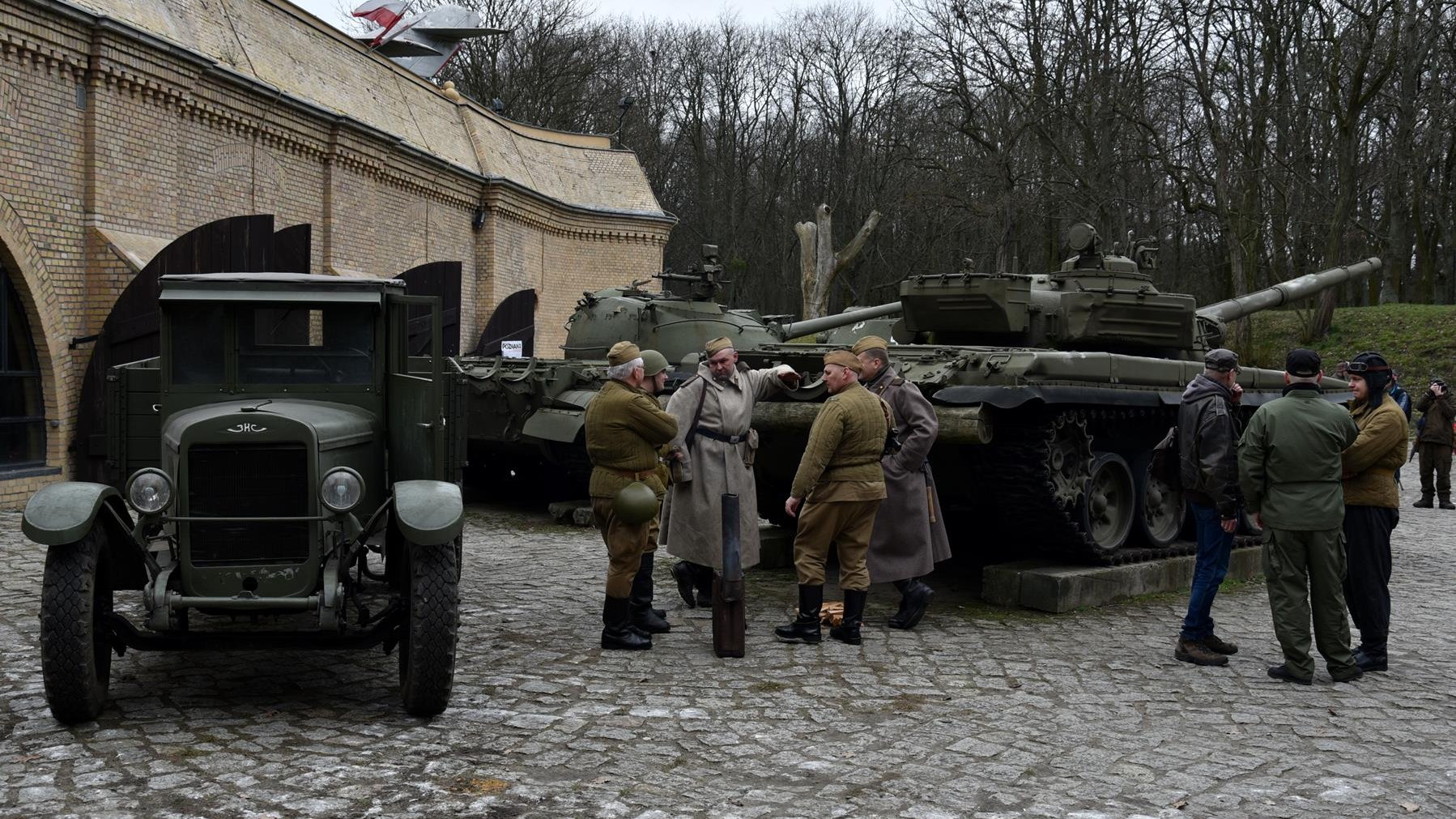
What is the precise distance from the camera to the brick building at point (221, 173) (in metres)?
12.8

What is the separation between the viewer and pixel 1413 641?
758 centimetres

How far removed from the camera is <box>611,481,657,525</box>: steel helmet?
671 cm

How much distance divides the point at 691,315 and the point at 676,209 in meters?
34.5

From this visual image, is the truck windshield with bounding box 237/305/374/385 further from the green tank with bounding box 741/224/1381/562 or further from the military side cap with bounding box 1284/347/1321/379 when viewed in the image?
the military side cap with bounding box 1284/347/1321/379

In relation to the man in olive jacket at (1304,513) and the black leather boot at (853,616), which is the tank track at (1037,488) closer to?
the black leather boot at (853,616)

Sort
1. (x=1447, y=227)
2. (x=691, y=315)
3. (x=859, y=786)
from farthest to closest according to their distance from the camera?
(x=1447, y=227) → (x=691, y=315) → (x=859, y=786)

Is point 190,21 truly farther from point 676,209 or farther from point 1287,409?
point 676,209

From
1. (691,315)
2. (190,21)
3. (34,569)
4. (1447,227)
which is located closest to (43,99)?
(190,21)

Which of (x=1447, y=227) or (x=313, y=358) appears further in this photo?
(x=1447, y=227)

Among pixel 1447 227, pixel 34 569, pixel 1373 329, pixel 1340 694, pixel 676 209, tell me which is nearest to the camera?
pixel 1340 694

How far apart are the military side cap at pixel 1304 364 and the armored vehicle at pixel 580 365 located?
5.99m

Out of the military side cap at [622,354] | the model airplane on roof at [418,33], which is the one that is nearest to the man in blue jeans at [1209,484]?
the military side cap at [622,354]

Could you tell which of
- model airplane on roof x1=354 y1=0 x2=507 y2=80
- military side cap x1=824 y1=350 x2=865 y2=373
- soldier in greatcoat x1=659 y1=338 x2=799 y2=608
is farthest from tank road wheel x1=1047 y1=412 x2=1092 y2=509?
model airplane on roof x1=354 y1=0 x2=507 y2=80

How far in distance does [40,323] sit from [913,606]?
9.47 metres
